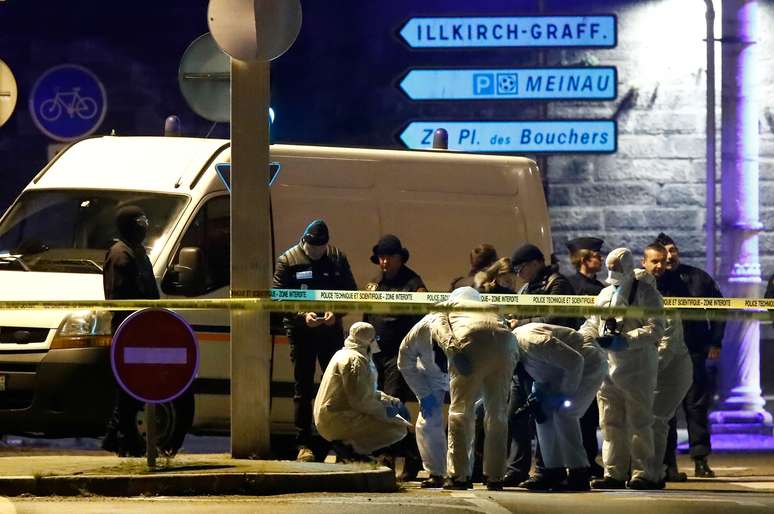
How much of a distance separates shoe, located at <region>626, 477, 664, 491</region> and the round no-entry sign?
3147mm

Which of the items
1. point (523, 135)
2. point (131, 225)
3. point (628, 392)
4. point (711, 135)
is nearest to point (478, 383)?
point (628, 392)

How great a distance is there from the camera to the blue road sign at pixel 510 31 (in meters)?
21.9

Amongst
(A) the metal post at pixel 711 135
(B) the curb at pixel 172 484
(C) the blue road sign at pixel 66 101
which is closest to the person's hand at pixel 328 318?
(B) the curb at pixel 172 484

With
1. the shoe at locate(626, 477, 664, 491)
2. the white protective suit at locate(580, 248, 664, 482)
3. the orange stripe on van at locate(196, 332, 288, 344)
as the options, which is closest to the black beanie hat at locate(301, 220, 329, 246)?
the orange stripe on van at locate(196, 332, 288, 344)

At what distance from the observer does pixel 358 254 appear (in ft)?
51.3

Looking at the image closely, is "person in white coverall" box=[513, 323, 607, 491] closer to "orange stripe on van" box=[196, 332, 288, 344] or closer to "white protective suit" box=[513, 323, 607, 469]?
"white protective suit" box=[513, 323, 607, 469]

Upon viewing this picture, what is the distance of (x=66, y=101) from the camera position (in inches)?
823

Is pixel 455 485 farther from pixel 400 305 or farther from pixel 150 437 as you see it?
pixel 150 437

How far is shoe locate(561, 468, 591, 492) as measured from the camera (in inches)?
526

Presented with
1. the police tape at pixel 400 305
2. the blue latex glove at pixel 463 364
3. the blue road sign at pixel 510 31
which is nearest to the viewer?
the blue latex glove at pixel 463 364

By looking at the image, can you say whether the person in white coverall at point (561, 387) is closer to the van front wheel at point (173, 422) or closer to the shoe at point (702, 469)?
the shoe at point (702, 469)

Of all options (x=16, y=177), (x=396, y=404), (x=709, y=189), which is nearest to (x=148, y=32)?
(x=16, y=177)

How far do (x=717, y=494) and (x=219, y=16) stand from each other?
13.2 ft

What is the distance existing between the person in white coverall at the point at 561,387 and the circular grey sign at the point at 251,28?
2.25m
